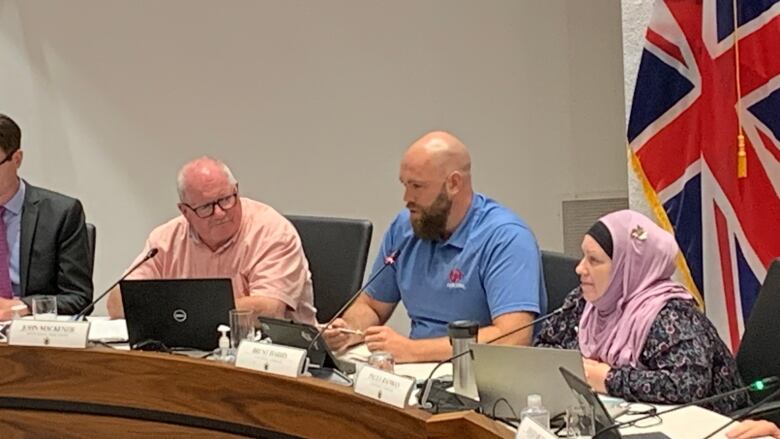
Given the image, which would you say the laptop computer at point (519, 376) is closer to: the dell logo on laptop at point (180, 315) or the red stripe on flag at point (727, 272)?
the dell logo on laptop at point (180, 315)

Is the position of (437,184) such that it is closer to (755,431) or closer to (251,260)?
(251,260)

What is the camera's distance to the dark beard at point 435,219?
9.37ft

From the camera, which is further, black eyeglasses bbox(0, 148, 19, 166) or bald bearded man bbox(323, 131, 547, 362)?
Result: black eyeglasses bbox(0, 148, 19, 166)

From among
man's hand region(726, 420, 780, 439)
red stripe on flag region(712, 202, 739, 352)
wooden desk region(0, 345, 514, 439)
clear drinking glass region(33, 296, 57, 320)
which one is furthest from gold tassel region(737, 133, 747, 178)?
clear drinking glass region(33, 296, 57, 320)

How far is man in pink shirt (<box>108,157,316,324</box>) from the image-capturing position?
2906 millimetres

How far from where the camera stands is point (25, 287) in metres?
3.21

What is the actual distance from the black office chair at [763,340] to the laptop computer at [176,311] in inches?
45.6

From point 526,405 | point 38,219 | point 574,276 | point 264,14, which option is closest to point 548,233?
point 264,14

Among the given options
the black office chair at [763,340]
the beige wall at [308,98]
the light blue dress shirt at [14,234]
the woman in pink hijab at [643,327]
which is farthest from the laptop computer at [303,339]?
the beige wall at [308,98]

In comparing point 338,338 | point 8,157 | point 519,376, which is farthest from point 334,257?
point 519,376

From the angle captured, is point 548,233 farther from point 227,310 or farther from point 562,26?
point 227,310

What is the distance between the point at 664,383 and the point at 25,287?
2.01m

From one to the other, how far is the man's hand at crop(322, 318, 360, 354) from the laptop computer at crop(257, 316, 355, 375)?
0.24 meters

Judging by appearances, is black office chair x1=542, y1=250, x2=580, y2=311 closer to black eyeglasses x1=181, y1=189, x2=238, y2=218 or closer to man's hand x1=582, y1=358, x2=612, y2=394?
man's hand x1=582, y1=358, x2=612, y2=394
